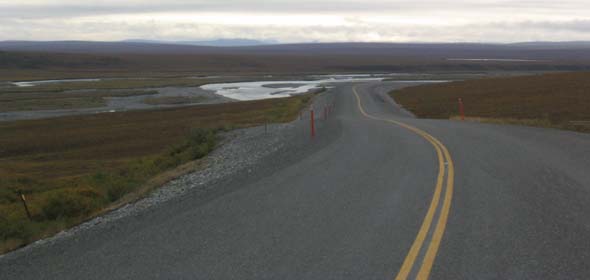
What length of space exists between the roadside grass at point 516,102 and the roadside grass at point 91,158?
11.8m

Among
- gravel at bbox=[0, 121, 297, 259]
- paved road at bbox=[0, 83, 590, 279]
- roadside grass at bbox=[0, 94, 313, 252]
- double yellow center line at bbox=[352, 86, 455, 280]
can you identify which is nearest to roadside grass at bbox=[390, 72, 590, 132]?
gravel at bbox=[0, 121, 297, 259]

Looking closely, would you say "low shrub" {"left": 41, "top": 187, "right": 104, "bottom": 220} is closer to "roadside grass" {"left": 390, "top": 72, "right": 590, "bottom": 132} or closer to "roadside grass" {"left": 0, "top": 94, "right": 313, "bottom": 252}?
"roadside grass" {"left": 0, "top": 94, "right": 313, "bottom": 252}

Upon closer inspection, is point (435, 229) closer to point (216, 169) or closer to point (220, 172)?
point (220, 172)

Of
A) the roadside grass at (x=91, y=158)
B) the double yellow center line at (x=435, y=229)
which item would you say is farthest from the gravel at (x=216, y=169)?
the double yellow center line at (x=435, y=229)

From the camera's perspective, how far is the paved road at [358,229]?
19.7 feet

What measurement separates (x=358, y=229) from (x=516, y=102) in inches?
1579

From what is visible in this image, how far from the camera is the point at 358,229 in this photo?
24.1ft

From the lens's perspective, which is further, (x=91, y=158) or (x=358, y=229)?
(x=91, y=158)

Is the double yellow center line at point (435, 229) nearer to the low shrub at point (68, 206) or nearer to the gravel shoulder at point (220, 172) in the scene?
the gravel shoulder at point (220, 172)

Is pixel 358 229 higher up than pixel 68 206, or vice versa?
pixel 358 229

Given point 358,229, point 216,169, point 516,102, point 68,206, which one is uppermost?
point 358,229

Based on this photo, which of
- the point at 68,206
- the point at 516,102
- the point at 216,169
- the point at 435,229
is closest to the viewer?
the point at 435,229

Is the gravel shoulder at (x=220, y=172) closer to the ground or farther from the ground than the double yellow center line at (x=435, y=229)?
closer to the ground

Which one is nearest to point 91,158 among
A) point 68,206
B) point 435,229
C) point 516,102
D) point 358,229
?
point 68,206
